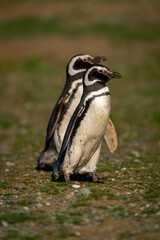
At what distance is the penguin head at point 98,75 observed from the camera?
5453mm

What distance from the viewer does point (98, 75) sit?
552cm

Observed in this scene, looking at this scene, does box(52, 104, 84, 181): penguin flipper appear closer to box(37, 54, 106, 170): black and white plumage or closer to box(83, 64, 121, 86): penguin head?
box(83, 64, 121, 86): penguin head

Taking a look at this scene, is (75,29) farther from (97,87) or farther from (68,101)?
(97,87)

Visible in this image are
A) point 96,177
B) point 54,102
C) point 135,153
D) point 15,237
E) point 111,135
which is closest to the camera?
point 15,237

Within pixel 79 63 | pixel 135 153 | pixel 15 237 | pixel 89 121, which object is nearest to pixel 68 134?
pixel 89 121

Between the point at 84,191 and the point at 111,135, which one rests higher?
the point at 111,135

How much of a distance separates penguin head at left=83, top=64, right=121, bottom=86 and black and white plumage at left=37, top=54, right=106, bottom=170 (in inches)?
38.1

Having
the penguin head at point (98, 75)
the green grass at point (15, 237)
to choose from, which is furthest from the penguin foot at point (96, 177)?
the green grass at point (15, 237)

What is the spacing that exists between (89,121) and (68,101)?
3.77 ft

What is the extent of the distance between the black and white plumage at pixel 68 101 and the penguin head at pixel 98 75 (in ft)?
3.17

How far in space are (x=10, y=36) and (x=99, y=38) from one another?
18.0 feet

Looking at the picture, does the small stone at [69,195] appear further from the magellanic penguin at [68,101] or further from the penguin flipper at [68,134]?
the magellanic penguin at [68,101]

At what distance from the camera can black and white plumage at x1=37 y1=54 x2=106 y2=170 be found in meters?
6.54

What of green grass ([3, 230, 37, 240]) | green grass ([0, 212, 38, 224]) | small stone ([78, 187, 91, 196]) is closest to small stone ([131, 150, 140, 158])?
small stone ([78, 187, 91, 196])
